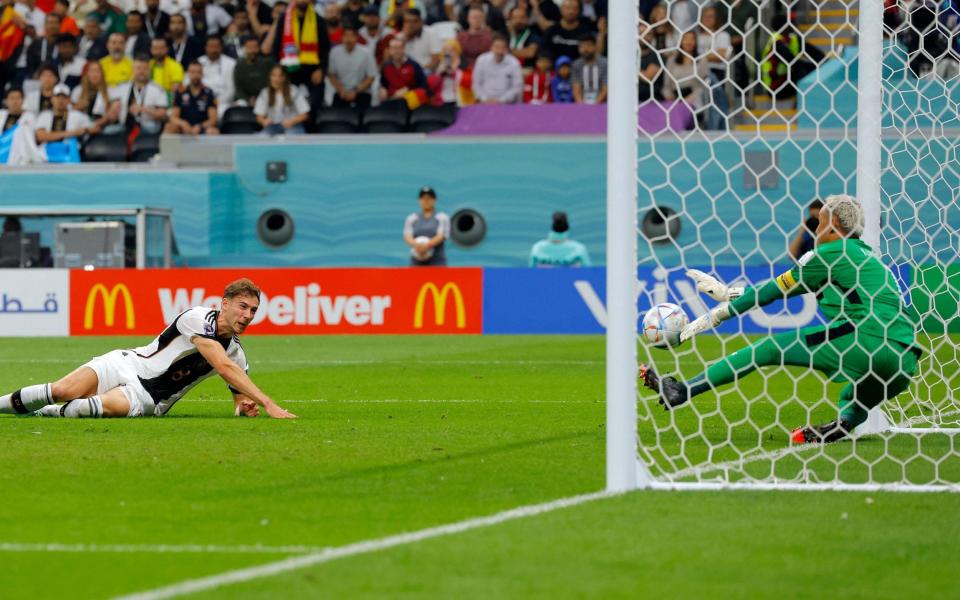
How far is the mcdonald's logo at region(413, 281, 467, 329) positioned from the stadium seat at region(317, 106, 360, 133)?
199 inches

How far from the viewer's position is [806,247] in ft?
68.4

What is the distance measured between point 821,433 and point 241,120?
17.7m

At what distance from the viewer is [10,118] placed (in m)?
25.4

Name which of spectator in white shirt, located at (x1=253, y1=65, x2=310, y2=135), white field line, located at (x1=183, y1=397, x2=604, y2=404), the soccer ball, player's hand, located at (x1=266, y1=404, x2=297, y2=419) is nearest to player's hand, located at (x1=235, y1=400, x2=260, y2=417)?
player's hand, located at (x1=266, y1=404, x2=297, y2=419)

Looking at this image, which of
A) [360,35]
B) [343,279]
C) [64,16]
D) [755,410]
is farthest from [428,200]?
[755,410]

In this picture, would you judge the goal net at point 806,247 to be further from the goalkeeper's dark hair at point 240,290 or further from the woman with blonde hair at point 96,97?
the woman with blonde hair at point 96,97

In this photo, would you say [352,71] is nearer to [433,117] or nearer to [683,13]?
[433,117]

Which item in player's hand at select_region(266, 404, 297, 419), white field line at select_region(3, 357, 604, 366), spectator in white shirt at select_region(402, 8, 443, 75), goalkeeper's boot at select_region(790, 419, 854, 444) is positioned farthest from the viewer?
spectator in white shirt at select_region(402, 8, 443, 75)

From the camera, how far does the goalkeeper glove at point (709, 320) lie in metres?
9.00

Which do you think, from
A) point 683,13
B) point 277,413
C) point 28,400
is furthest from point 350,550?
point 683,13

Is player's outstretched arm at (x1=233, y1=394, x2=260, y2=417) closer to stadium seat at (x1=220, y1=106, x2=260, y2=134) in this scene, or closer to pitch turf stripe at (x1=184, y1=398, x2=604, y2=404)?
pitch turf stripe at (x1=184, y1=398, x2=604, y2=404)

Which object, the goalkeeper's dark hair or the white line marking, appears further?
the goalkeeper's dark hair

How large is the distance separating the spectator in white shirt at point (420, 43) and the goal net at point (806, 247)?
3.89m

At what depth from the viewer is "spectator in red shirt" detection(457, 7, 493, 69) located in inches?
977
